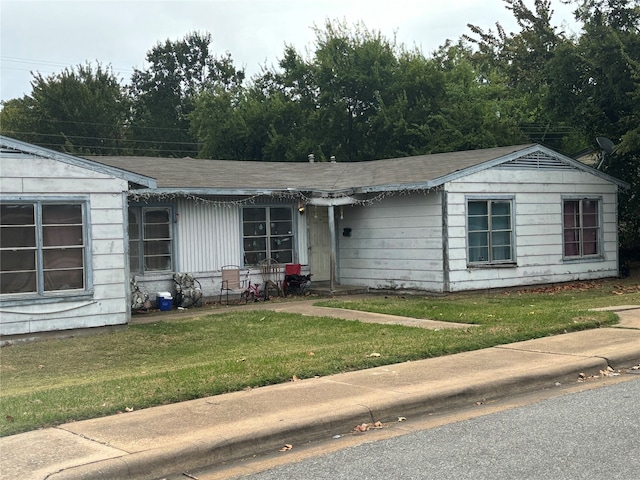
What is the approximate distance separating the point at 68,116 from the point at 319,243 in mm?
33672

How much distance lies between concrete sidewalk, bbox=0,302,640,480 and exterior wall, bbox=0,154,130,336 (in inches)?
235

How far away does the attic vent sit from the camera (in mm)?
18688

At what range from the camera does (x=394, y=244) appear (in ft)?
61.5

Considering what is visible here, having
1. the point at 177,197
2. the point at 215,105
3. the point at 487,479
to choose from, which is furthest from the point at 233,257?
the point at 215,105

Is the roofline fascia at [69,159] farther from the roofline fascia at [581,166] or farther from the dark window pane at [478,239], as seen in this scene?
the roofline fascia at [581,166]

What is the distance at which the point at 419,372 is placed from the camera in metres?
8.73

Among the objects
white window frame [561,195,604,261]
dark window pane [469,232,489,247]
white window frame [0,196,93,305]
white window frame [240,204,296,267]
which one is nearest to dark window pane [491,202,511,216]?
dark window pane [469,232,489,247]

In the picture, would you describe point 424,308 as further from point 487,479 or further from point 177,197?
point 487,479

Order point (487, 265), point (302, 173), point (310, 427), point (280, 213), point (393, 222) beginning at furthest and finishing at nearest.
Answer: point (302, 173) → point (280, 213) → point (393, 222) → point (487, 265) → point (310, 427)

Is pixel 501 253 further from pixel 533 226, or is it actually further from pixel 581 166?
pixel 581 166

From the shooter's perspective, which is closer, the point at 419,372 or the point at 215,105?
the point at 419,372


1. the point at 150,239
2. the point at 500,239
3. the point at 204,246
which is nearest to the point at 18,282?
the point at 150,239

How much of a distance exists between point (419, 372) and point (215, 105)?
35.4 metres

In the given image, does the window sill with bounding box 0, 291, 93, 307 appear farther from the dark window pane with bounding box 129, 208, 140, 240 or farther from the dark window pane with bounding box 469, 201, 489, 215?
the dark window pane with bounding box 469, 201, 489, 215
